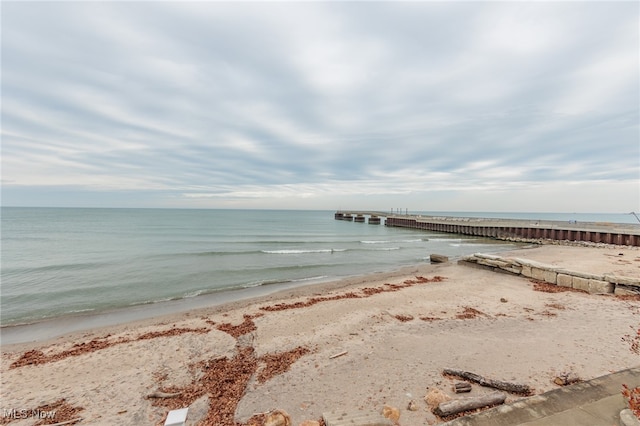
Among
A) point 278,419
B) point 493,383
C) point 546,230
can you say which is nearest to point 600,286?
point 493,383

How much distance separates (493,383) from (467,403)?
1.07 meters

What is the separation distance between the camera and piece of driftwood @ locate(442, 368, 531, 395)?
474 centimetres

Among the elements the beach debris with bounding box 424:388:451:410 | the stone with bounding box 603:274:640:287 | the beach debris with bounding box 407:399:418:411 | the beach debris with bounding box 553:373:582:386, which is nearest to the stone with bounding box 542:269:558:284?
the stone with bounding box 603:274:640:287

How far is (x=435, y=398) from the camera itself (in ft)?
14.9

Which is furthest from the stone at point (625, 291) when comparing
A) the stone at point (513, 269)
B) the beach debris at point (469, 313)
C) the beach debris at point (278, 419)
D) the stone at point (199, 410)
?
the stone at point (199, 410)

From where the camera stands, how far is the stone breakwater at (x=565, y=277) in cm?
1082

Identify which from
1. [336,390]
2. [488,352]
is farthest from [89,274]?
[488,352]

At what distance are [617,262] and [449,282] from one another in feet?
42.6

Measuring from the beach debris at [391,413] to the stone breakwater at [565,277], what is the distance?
12403 mm

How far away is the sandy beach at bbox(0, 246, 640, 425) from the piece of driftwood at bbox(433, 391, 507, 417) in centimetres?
19

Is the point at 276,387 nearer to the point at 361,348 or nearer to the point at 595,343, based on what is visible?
the point at 361,348

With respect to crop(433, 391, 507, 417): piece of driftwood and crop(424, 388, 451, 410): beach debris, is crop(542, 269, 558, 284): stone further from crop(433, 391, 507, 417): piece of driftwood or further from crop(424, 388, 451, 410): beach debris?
crop(424, 388, 451, 410): beach debris

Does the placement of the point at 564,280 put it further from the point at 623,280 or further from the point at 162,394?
the point at 162,394

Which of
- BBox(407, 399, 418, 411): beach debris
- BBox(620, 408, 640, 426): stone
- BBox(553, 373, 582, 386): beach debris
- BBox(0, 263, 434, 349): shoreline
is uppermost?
BBox(620, 408, 640, 426): stone
